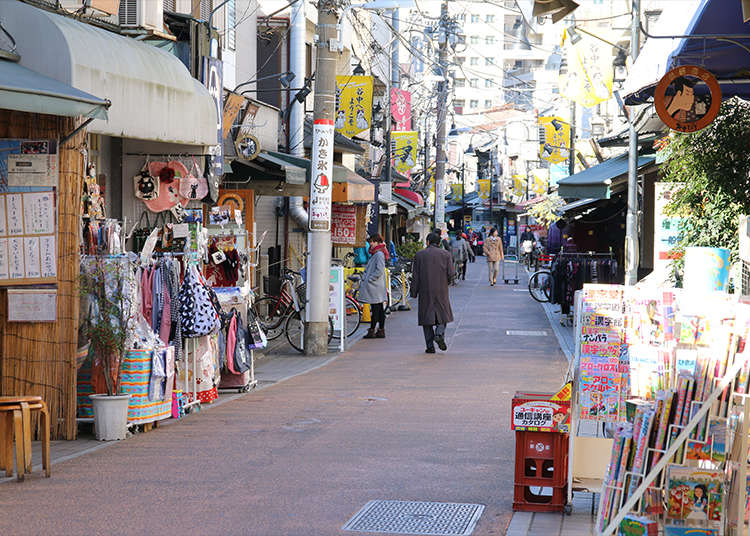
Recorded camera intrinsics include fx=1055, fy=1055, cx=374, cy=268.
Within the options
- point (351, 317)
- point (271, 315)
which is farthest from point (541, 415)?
point (351, 317)

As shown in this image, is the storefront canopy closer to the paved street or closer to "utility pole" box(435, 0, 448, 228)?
the paved street

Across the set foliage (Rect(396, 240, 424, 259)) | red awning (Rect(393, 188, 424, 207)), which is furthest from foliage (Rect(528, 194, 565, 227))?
foliage (Rect(396, 240, 424, 259))

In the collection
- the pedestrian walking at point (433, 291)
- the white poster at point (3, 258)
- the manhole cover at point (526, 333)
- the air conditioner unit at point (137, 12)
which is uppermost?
the air conditioner unit at point (137, 12)

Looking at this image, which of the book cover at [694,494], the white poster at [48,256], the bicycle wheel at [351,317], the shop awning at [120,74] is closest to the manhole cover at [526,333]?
the bicycle wheel at [351,317]

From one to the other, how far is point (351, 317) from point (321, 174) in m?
7.93

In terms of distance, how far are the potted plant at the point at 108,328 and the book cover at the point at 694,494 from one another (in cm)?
→ 648

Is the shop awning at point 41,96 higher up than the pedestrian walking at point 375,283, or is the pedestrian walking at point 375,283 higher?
the shop awning at point 41,96

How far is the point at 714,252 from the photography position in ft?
34.7

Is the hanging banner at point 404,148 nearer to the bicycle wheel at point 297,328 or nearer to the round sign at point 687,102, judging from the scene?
the bicycle wheel at point 297,328

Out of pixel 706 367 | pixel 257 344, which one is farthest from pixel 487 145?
pixel 706 367

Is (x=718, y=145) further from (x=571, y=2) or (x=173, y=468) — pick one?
(x=173, y=468)

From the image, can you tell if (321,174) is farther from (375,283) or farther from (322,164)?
(375,283)

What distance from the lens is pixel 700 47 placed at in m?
11.1

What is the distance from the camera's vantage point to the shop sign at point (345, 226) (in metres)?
26.5
